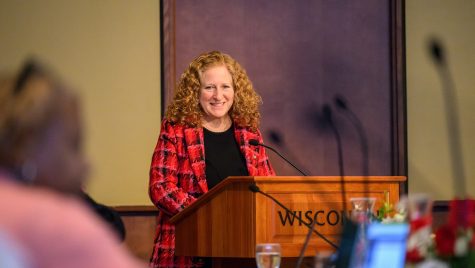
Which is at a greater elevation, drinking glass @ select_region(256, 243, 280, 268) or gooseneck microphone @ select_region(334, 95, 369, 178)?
gooseneck microphone @ select_region(334, 95, 369, 178)

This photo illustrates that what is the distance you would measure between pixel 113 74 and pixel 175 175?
2.07m

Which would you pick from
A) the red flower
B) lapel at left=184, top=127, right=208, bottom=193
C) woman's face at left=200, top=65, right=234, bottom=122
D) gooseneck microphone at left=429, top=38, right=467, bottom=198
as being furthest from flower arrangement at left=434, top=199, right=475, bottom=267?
gooseneck microphone at left=429, top=38, right=467, bottom=198

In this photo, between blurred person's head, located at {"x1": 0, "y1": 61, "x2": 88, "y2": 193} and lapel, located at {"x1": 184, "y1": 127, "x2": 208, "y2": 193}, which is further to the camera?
lapel, located at {"x1": 184, "y1": 127, "x2": 208, "y2": 193}

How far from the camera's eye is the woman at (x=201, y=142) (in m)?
4.96

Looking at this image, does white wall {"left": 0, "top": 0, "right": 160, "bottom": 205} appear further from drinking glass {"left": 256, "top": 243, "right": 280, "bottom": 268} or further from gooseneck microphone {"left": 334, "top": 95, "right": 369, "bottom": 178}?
drinking glass {"left": 256, "top": 243, "right": 280, "bottom": 268}

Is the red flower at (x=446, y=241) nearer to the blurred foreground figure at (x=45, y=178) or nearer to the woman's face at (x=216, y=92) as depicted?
the blurred foreground figure at (x=45, y=178)

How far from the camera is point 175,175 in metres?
5.02

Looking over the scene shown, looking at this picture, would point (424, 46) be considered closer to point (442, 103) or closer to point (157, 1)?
point (442, 103)

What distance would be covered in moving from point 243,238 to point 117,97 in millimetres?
2784

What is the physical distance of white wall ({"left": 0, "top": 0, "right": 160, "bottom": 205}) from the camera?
684cm

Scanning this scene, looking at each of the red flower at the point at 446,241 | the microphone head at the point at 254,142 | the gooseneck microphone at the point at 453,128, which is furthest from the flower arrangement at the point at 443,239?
the gooseneck microphone at the point at 453,128

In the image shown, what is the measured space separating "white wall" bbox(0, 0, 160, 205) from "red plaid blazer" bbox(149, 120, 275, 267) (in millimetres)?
1798

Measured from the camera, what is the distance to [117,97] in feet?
22.7

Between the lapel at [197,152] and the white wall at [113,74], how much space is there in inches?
73.7
